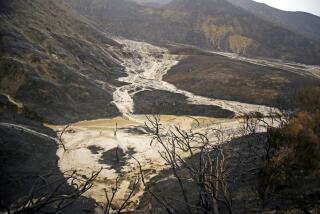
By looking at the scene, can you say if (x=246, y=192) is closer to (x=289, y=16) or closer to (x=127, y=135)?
(x=127, y=135)

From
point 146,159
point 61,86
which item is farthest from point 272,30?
point 146,159

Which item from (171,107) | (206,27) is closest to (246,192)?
(171,107)

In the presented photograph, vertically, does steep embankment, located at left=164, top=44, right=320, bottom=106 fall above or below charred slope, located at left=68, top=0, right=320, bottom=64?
below

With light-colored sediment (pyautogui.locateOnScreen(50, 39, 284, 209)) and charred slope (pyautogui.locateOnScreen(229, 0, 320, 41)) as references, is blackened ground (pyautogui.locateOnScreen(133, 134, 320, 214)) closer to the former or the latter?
light-colored sediment (pyautogui.locateOnScreen(50, 39, 284, 209))

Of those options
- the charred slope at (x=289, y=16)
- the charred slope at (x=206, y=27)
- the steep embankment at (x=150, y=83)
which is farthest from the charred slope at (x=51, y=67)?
the charred slope at (x=289, y=16)

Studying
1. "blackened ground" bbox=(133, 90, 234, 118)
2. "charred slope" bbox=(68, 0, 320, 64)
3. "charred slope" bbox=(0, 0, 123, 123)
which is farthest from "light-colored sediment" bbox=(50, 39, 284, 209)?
"charred slope" bbox=(68, 0, 320, 64)

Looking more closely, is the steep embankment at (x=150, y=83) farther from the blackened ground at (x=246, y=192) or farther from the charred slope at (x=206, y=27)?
the charred slope at (x=206, y=27)

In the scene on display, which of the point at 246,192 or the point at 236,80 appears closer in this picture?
the point at 246,192
